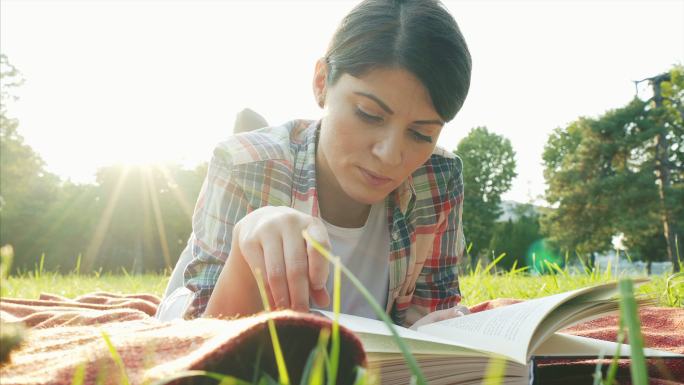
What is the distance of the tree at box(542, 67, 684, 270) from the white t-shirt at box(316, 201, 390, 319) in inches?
776

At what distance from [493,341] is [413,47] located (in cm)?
100

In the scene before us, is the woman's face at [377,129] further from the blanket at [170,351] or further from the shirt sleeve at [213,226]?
the blanket at [170,351]

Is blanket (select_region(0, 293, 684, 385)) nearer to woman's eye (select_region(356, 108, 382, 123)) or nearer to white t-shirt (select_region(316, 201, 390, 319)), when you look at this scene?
woman's eye (select_region(356, 108, 382, 123))

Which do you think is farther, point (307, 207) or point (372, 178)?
point (307, 207)

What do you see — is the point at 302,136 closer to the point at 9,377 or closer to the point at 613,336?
the point at 613,336

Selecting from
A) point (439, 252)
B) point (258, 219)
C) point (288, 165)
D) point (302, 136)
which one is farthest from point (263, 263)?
point (439, 252)

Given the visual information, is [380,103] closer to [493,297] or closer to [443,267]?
[443,267]

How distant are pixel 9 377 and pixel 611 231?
23.1 meters

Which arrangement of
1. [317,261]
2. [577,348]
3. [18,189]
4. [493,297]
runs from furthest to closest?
[18,189] → [493,297] → [577,348] → [317,261]

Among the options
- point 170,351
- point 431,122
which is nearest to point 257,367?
point 170,351

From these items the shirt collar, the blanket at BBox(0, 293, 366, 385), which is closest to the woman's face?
the shirt collar

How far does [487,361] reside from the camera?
849 millimetres

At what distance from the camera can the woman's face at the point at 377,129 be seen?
5.38ft

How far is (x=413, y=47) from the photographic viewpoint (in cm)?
164
